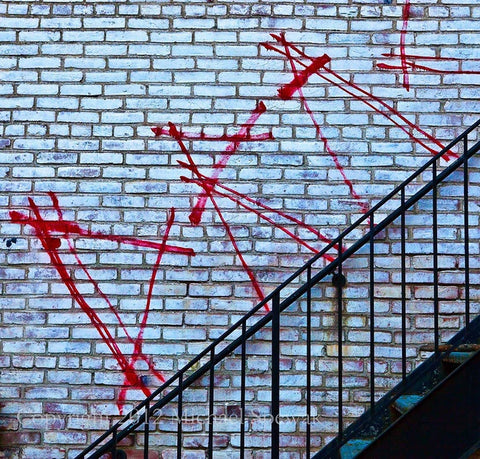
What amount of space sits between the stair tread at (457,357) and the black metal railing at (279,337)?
0.25 feet

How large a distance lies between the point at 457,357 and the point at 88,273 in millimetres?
1744

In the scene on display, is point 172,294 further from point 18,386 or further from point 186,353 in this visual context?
point 18,386

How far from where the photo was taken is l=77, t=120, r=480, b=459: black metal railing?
9.95 ft

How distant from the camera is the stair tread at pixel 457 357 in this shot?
2910mm

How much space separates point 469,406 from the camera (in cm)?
277

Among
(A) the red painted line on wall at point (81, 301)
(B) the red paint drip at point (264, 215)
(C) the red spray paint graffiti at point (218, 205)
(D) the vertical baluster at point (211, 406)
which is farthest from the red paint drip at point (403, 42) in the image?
(A) the red painted line on wall at point (81, 301)

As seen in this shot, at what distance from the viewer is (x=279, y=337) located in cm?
337

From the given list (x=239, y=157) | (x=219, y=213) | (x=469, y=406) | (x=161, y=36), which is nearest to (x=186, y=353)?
(x=219, y=213)

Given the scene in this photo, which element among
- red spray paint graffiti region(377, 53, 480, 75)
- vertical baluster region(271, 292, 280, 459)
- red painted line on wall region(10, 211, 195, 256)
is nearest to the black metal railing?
vertical baluster region(271, 292, 280, 459)

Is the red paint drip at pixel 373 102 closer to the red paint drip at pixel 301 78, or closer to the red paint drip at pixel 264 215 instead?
the red paint drip at pixel 301 78

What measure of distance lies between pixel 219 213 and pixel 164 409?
3.19 feet

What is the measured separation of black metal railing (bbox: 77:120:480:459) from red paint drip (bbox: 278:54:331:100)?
2.39ft

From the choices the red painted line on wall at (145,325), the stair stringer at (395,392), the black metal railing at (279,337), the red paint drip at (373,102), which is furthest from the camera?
the red paint drip at (373,102)

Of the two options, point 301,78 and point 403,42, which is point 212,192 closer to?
point 301,78
